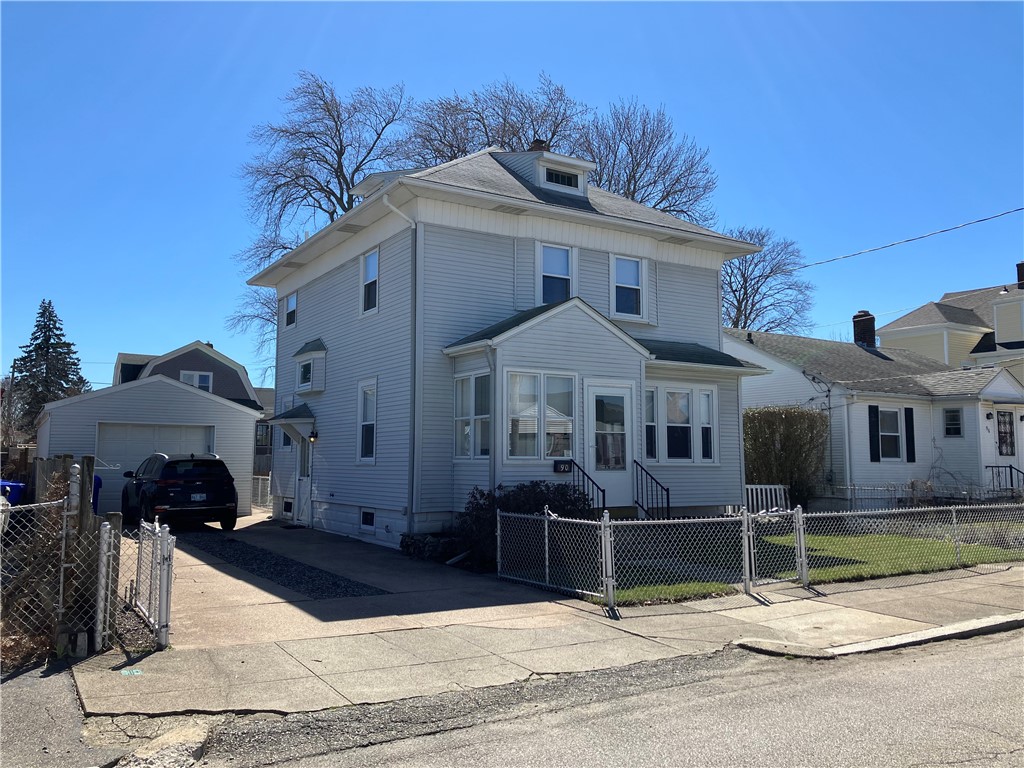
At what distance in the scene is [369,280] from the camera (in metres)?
16.9

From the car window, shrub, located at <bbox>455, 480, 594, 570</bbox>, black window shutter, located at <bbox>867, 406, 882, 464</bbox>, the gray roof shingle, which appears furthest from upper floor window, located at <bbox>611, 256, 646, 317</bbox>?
black window shutter, located at <bbox>867, 406, 882, 464</bbox>

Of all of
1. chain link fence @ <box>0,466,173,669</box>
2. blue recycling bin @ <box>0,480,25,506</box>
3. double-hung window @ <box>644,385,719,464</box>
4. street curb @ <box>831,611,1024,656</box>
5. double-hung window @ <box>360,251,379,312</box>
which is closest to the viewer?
chain link fence @ <box>0,466,173,669</box>

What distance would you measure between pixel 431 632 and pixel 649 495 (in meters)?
8.36

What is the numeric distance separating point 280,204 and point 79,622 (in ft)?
95.9

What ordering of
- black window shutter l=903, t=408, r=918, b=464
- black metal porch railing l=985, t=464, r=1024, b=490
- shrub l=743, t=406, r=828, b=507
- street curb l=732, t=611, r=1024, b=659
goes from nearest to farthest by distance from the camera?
street curb l=732, t=611, r=1024, b=659, shrub l=743, t=406, r=828, b=507, black window shutter l=903, t=408, r=918, b=464, black metal porch railing l=985, t=464, r=1024, b=490

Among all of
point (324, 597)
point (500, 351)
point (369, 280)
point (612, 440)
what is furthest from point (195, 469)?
point (612, 440)

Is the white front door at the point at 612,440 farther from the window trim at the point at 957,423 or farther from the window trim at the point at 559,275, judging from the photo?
the window trim at the point at 957,423

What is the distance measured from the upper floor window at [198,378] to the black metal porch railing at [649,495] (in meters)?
31.2

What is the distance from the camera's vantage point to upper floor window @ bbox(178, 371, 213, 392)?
134 ft

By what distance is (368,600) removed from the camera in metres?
9.76

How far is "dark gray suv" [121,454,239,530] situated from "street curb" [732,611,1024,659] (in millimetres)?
12730

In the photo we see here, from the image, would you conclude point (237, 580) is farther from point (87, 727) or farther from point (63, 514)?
point (87, 727)

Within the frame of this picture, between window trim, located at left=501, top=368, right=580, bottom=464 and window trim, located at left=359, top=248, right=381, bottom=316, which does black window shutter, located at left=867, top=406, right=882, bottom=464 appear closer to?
window trim, located at left=501, top=368, right=580, bottom=464

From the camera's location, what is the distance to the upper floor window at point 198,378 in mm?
40844
